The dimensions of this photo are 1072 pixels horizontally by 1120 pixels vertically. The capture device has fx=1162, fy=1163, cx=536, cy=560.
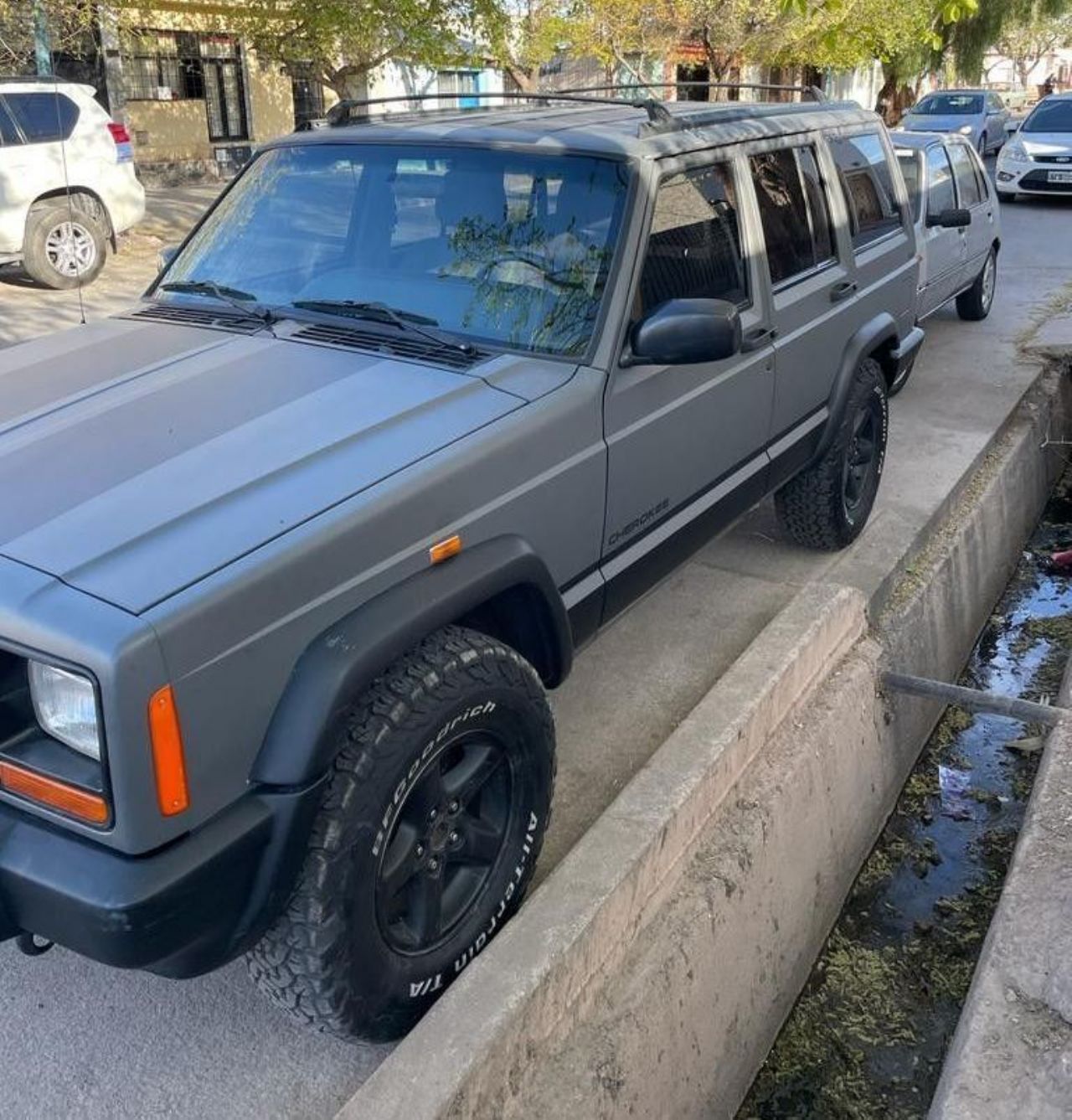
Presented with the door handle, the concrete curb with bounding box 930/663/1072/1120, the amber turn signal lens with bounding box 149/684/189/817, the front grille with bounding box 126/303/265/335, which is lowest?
the concrete curb with bounding box 930/663/1072/1120

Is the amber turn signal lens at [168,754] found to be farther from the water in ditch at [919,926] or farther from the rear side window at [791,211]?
the rear side window at [791,211]

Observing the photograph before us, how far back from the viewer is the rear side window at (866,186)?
493 cm

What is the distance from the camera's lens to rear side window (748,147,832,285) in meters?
4.19

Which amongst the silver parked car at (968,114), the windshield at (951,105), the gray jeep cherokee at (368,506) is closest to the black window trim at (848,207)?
the gray jeep cherokee at (368,506)

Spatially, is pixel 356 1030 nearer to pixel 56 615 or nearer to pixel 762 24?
pixel 56 615

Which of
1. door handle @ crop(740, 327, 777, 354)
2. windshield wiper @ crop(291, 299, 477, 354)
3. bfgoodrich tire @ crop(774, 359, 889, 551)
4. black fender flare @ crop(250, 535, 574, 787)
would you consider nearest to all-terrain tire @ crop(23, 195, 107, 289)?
bfgoodrich tire @ crop(774, 359, 889, 551)

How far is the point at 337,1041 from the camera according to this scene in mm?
2742

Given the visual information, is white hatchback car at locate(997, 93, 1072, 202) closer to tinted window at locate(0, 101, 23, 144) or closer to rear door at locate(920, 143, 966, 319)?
rear door at locate(920, 143, 966, 319)

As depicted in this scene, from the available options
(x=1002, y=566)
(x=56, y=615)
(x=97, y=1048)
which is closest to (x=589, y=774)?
(x=97, y=1048)

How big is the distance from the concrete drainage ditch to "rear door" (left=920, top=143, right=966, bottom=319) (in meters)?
3.87

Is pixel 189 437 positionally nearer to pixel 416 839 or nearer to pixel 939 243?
pixel 416 839

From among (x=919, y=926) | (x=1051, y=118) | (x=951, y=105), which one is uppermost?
(x=951, y=105)

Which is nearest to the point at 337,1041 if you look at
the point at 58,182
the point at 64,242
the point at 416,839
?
the point at 416,839

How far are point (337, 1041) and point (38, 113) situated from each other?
10419 mm
